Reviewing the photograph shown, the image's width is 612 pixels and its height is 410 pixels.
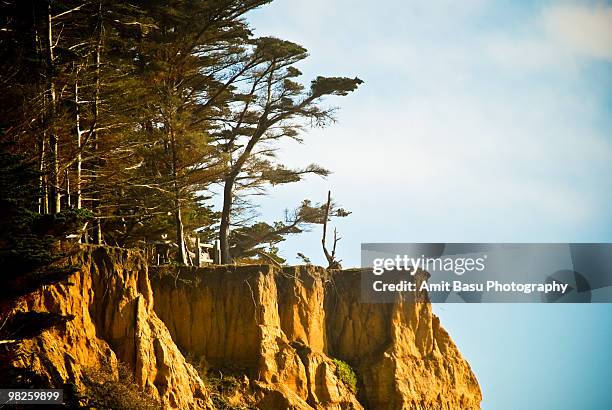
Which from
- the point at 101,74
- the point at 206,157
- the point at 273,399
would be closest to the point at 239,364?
the point at 273,399

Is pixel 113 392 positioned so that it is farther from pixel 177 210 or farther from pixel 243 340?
pixel 177 210

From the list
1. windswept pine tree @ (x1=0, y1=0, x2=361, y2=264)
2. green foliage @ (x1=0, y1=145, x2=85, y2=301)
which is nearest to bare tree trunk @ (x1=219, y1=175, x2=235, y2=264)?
windswept pine tree @ (x1=0, y1=0, x2=361, y2=264)

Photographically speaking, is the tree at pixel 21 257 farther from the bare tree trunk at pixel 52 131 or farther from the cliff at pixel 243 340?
the bare tree trunk at pixel 52 131

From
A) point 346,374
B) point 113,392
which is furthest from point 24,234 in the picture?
point 346,374

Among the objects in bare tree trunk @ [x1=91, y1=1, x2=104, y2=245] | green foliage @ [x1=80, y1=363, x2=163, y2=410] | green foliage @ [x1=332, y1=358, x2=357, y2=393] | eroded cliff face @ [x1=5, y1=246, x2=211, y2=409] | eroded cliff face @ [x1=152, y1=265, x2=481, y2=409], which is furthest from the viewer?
green foliage @ [x1=332, y1=358, x2=357, y2=393]

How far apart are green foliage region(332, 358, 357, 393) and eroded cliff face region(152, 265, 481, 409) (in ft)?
0.48

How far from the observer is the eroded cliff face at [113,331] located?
29672mm

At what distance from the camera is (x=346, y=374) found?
40.7 m

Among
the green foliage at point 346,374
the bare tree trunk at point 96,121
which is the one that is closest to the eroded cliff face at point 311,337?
the green foliage at point 346,374

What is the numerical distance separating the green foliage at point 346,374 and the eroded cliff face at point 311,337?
0.15 m

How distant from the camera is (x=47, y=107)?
3212cm

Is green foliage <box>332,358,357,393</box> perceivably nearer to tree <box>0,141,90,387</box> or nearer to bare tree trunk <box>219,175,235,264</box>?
bare tree trunk <box>219,175,235,264</box>

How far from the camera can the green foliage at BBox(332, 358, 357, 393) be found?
132 ft

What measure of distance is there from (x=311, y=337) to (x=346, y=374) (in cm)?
182
